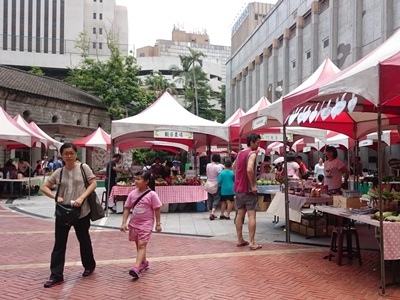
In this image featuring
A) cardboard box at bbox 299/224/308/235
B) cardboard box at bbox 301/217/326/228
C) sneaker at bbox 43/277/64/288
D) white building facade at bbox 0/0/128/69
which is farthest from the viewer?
white building facade at bbox 0/0/128/69

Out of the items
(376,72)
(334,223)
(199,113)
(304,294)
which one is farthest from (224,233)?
(199,113)

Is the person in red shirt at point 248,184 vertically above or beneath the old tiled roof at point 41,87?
beneath

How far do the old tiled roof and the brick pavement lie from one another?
23.1 metres

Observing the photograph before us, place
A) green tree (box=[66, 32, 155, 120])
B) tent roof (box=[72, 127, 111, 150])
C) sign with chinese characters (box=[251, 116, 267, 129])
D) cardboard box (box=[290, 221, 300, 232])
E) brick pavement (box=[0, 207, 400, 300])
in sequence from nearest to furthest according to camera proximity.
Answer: brick pavement (box=[0, 207, 400, 300]), sign with chinese characters (box=[251, 116, 267, 129]), cardboard box (box=[290, 221, 300, 232]), tent roof (box=[72, 127, 111, 150]), green tree (box=[66, 32, 155, 120])

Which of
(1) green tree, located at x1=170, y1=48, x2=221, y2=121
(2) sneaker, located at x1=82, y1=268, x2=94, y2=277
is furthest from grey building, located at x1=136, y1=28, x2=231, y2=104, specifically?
(2) sneaker, located at x1=82, y1=268, x2=94, y2=277

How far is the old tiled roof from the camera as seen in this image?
2919cm

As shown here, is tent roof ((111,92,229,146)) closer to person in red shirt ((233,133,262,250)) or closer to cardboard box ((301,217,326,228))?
cardboard box ((301,217,326,228))

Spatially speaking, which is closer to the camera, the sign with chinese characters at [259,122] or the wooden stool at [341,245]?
the wooden stool at [341,245]

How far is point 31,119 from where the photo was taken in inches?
1184

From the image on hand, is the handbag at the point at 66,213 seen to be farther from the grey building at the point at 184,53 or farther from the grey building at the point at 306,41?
the grey building at the point at 184,53

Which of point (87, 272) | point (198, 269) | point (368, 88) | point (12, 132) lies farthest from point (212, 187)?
point (12, 132)

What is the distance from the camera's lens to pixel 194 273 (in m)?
5.95

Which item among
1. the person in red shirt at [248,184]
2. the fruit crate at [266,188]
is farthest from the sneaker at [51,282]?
the fruit crate at [266,188]

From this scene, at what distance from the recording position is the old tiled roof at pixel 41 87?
29192 mm
